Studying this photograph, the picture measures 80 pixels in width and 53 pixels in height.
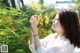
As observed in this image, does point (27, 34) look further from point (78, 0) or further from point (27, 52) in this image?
point (78, 0)

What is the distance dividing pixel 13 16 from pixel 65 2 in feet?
2.21

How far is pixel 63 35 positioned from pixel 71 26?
3.2 inches

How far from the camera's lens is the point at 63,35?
5.53ft

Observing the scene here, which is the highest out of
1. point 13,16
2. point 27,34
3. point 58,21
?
point 58,21

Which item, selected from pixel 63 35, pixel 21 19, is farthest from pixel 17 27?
pixel 63 35

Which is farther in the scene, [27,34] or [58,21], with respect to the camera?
[27,34]

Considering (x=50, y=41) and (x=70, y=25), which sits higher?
(x=70, y=25)

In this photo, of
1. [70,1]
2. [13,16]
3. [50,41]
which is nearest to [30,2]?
[13,16]

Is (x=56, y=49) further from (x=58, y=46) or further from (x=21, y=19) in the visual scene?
(x=21, y=19)

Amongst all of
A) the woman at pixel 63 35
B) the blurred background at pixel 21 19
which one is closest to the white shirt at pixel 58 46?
the woman at pixel 63 35

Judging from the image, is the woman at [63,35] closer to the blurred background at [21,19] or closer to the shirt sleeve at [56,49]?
the shirt sleeve at [56,49]

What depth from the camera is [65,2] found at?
128 inches

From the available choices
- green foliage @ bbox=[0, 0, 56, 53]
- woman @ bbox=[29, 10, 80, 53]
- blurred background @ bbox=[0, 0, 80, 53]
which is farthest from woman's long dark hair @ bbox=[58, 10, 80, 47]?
green foliage @ bbox=[0, 0, 56, 53]

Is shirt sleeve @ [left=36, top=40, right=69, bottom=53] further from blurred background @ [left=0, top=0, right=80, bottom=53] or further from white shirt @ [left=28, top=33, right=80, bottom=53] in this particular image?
blurred background @ [left=0, top=0, right=80, bottom=53]
